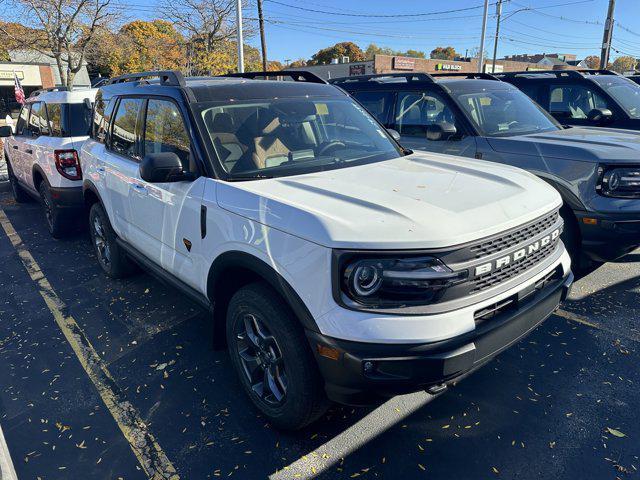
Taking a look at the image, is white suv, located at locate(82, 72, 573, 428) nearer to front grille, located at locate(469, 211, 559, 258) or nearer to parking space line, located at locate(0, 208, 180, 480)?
front grille, located at locate(469, 211, 559, 258)

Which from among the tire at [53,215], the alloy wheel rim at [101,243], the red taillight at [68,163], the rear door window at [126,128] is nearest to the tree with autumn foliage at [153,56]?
the tire at [53,215]

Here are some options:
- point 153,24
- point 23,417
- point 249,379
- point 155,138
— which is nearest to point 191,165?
point 155,138

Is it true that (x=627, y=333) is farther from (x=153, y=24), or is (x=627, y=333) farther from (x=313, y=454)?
(x=153, y=24)

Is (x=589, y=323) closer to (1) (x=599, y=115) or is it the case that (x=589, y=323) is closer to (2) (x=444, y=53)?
(1) (x=599, y=115)

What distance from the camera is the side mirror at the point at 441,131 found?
210 inches

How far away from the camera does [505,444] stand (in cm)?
271

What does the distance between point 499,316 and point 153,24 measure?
56.8 meters

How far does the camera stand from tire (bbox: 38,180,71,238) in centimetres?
627

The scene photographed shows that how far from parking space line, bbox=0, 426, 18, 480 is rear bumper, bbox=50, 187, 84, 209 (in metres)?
3.99

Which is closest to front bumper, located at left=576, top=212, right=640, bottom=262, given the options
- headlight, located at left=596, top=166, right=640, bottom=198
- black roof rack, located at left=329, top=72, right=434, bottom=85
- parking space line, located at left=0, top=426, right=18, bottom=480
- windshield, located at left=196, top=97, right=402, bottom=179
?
headlight, located at left=596, top=166, right=640, bottom=198

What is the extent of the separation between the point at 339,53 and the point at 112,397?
79656mm

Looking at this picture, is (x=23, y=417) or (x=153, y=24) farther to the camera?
(x=153, y=24)

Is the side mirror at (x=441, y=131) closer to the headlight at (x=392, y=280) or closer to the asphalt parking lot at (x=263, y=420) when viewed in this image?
the asphalt parking lot at (x=263, y=420)

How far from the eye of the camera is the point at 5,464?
7.88ft
